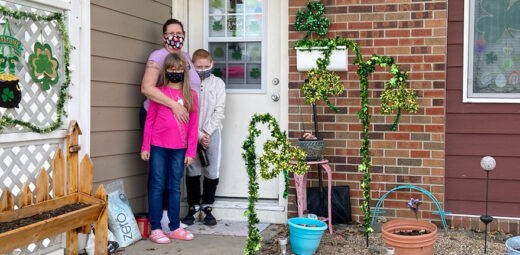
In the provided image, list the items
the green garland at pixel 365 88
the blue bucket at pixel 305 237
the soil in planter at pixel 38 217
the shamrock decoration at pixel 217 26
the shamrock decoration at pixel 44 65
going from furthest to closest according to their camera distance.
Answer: the shamrock decoration at pixel 217 26 < the green garland at pixel 365 88 < the blue bucket at pixel 305 237 < the shamrock decoration at pixel 44 65 < the soil in planter at pixel 38 217

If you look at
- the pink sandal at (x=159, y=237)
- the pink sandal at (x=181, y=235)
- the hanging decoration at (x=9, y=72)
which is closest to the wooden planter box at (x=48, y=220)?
the hanging decoration at (x=9, y=72)

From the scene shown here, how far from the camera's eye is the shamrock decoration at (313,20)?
492cm

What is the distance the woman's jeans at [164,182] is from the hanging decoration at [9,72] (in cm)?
124

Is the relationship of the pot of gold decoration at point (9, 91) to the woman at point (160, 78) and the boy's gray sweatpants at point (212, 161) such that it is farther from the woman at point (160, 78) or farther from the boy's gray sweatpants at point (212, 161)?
the boy's gray sweatpants at point (212, 161)

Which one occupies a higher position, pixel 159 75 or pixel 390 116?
pixel 159 75

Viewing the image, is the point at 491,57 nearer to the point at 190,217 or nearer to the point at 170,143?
the point at 170,143

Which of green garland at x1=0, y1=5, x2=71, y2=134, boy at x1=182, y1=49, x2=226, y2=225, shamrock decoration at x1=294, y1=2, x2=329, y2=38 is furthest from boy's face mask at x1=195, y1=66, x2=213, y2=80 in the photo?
green garland at x1=0, y1=5, x2=71, y2=134

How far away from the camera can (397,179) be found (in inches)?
193

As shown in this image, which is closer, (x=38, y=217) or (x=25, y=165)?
(x=38, y=217)

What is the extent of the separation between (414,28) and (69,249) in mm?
3164

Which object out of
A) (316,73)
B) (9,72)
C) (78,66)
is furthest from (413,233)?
(9,72)

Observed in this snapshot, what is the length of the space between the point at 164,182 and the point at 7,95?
57.9 inches

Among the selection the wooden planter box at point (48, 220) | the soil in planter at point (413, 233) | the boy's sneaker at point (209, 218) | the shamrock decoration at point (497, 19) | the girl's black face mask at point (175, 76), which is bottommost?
the boy's sneaker at point (209, 218)

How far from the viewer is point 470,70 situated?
4832 mm
